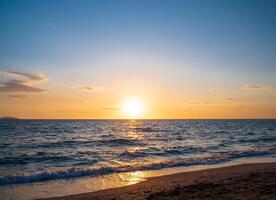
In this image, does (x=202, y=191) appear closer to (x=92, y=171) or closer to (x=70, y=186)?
(x=70, y=186)

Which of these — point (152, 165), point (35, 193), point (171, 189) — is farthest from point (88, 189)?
point (152, 165)

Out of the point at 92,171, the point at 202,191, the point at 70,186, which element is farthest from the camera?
the point at 92,171

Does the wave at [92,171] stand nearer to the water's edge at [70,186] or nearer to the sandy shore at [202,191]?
the water's edge at [70,186]

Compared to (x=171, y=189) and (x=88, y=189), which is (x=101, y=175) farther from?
(x=171, y=189)

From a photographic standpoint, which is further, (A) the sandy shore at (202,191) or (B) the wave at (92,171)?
(B) the wave at (92,171)

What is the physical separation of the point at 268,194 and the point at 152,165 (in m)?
9.27

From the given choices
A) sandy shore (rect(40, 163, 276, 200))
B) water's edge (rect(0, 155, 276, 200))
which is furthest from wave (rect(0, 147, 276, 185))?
sandy shore (rect(40, 163, 276, 200))

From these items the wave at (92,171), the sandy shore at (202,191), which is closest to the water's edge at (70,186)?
the wave at (92,171)

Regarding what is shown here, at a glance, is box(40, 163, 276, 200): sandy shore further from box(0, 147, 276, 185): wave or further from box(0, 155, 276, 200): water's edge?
box(0, 147, 276, 185): wave

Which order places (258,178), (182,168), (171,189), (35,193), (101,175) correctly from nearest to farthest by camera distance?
1. (171,189)
2. (35,193)
3. (258,178)
4. (101,175)
5. (182,168)

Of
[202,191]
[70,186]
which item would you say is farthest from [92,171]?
[202,191]

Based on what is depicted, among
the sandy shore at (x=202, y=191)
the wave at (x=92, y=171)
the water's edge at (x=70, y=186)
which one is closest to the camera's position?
the sandy shore at (x=202, y=191)

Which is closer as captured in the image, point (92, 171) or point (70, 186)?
point (70, 186)

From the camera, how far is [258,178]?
11.8 meters
